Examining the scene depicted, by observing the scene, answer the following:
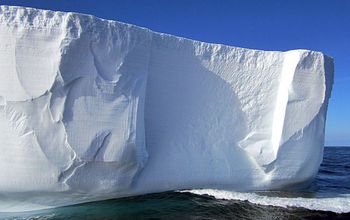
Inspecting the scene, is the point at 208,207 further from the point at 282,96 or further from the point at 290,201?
the point at 282,96

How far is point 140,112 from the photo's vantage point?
24.6 feet

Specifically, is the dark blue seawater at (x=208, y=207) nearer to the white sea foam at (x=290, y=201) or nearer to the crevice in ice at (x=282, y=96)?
the white sea foam at (x=290, y=201)

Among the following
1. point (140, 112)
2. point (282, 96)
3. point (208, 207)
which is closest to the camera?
point (140, 112)

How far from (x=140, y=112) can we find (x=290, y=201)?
3.90 m

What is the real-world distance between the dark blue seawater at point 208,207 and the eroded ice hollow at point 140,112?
272 millimetres

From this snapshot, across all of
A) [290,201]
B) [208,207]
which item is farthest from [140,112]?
[290,201]

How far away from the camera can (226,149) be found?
880cm

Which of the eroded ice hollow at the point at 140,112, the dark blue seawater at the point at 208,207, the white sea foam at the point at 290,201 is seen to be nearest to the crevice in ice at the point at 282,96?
the eroded ice hollow at the point at 140,112

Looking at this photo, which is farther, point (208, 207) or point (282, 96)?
point (282, 96)

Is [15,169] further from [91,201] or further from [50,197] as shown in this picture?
[91,201]

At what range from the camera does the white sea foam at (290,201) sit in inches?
313

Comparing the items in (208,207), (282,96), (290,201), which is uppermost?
(282,96)

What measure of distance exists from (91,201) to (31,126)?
81.8 inches

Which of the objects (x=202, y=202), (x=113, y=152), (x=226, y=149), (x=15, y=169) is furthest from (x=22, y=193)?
(x=226, y=149)
